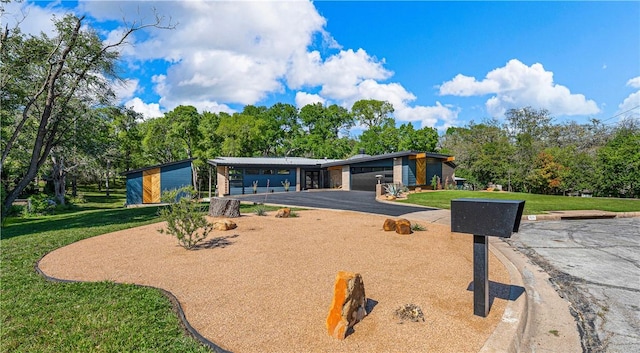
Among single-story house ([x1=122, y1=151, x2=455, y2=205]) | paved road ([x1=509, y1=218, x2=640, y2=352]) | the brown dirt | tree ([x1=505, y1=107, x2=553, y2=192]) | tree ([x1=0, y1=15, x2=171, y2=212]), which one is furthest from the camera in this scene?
tree ([x1=505, y1=107, x2=553, y2=192])

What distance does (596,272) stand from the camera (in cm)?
473

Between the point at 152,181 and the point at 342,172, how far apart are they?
1514 cm

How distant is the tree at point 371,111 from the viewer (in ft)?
145

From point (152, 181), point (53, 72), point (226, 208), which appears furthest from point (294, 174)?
point (53, 72)

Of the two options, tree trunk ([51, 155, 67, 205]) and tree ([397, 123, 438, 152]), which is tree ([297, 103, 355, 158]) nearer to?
tree ([397, 123, 438, 152])

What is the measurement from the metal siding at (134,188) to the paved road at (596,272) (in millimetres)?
21928

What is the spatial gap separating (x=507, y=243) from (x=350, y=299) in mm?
5673

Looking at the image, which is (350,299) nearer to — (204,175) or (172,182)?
(172,182)

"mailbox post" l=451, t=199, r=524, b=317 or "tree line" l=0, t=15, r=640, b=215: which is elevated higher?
"tree line" l=0, t=15, r=640, b=215

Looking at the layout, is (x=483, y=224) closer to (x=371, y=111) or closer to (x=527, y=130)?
(x=371, y=111)

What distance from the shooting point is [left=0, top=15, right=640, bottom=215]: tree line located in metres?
11.6

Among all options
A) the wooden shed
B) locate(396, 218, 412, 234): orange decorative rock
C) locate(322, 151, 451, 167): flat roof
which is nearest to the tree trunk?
the wooden shed

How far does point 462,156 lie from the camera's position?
33.2m

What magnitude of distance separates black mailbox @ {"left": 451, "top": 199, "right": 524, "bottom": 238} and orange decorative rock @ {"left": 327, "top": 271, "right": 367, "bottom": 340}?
1208mm
